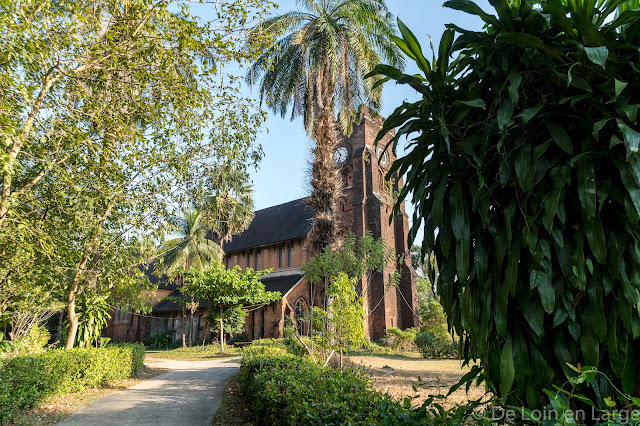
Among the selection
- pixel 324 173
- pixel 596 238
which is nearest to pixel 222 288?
pixel 324 173

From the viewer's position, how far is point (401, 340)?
22484 mm

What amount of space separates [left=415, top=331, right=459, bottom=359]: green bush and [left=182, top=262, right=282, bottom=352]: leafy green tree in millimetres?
9293

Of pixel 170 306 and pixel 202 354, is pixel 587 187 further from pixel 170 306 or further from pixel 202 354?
pixel 170 306

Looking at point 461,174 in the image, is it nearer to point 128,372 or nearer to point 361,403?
point 361,403

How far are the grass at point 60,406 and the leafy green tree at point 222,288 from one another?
11.1 meters

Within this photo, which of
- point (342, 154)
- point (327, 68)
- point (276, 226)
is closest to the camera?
point (327, 68)

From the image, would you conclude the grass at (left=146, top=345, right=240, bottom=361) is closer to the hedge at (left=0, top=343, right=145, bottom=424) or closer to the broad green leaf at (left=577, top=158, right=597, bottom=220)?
the hedge at (left=0, top=343, right=145, bottom=424)

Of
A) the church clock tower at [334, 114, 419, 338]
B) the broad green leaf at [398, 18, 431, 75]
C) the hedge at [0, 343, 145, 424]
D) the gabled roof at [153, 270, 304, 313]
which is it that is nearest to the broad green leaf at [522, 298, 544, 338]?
the broad green leaf at [398, 18, 431, 75]

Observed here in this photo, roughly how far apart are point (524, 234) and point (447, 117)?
0.93 metres

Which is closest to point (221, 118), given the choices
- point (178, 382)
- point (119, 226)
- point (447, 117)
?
point (119, 226)

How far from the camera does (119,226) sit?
8.41 meters

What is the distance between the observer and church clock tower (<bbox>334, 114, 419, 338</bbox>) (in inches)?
982

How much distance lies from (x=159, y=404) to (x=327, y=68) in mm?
12442

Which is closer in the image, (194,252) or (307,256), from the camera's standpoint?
(307,256)
